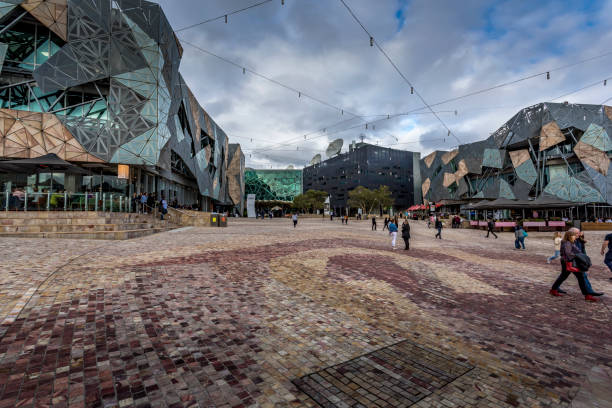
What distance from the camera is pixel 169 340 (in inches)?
140

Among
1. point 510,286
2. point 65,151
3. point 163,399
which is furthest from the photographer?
point 65,151

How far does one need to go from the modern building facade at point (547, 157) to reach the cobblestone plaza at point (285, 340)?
46.9m

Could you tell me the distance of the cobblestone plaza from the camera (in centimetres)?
267

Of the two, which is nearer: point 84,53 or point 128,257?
point 128,257

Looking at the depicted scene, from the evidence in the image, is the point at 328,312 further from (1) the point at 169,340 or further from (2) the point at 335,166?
(2) the point at 335,166

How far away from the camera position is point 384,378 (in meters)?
3.01

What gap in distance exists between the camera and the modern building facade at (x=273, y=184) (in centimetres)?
11043

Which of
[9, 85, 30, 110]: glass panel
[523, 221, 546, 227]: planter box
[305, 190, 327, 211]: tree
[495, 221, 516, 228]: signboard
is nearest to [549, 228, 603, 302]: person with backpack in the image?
[495, 221, 516, 228]: signboard

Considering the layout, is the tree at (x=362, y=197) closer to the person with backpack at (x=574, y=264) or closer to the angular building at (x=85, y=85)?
the angular building at (x=85, y=85)

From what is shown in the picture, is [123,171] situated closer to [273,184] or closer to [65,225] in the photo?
[65,225]

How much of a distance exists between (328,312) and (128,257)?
22.2ft

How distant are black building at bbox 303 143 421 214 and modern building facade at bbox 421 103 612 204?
47378 millimetres

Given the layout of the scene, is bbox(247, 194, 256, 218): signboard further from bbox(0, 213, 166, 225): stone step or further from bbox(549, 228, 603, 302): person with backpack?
bbox(549, 228, 603, 302): person with backpack

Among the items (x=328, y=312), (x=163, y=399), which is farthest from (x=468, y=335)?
(x=163, y=399)
